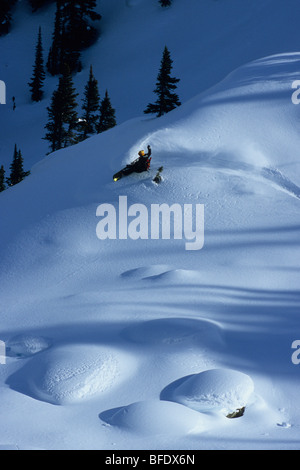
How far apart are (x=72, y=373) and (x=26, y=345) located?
1446 mm

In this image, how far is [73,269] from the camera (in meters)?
11.7

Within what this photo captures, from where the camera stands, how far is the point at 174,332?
8.20 m

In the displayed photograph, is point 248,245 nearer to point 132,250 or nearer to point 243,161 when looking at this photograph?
point 132,250

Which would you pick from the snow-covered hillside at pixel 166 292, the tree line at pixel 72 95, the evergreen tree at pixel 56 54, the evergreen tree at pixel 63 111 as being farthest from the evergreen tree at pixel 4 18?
the snow-covered hillside at pixel 166 292

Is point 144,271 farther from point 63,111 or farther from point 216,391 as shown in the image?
point 63,111

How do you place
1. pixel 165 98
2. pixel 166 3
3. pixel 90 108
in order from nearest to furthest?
pixel 165 98 → pixel 90 108 → pixel 166 3

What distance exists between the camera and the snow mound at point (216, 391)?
6461 mm

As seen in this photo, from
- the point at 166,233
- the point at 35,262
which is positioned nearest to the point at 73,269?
the point at 35,262

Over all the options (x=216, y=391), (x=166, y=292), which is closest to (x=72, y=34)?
(x=166, y=292)

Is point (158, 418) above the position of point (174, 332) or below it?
below

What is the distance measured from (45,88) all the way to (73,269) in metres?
44.7

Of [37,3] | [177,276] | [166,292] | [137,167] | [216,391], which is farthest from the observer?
[37,3]

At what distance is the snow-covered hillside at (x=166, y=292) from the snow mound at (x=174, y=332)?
27 millimetres

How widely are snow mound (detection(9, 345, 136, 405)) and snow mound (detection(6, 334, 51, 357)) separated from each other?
0.35 m
